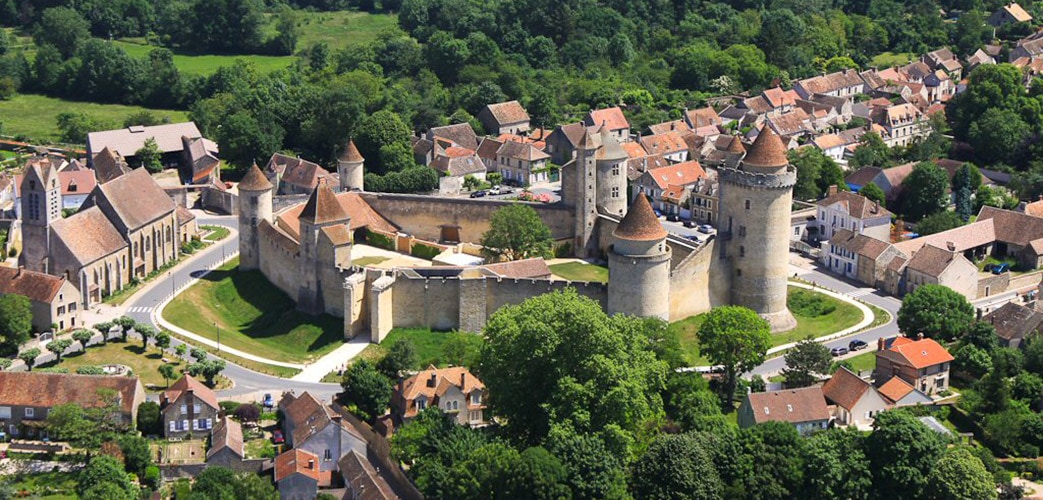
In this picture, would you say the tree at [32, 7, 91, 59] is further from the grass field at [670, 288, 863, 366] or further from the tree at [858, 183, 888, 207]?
the grass field at [670, 288, 863, 366]

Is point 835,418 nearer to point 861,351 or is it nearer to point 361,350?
point 861,351

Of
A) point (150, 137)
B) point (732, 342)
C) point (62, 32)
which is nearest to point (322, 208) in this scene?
point (732, 342)

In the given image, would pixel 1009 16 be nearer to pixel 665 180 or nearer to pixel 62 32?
pixel 665 180

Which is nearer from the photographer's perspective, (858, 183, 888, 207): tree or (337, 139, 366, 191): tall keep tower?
(337, 139, 366, 191): tall keep tower

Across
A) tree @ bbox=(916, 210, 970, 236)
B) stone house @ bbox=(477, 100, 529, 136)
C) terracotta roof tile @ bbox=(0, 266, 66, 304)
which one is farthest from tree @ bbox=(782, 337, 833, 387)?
stone house @ bbox=(477, 100, 529, 136)

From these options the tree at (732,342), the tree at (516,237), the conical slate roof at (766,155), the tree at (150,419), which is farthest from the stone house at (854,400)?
the tree at (150,419)

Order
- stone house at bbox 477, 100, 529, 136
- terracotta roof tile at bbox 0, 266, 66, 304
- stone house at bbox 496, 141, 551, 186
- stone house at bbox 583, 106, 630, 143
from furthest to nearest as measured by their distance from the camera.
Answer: stone house at bbox 477, 100, 529, 136 < stone house at bbox 583, 106, 630, 143 < stone house at bbox 496, 141, 551, 186 < terracotta roof tile at bbox 0, 266, 66, 304

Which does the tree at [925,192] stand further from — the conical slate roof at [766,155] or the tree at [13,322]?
the tree at [13,322]
